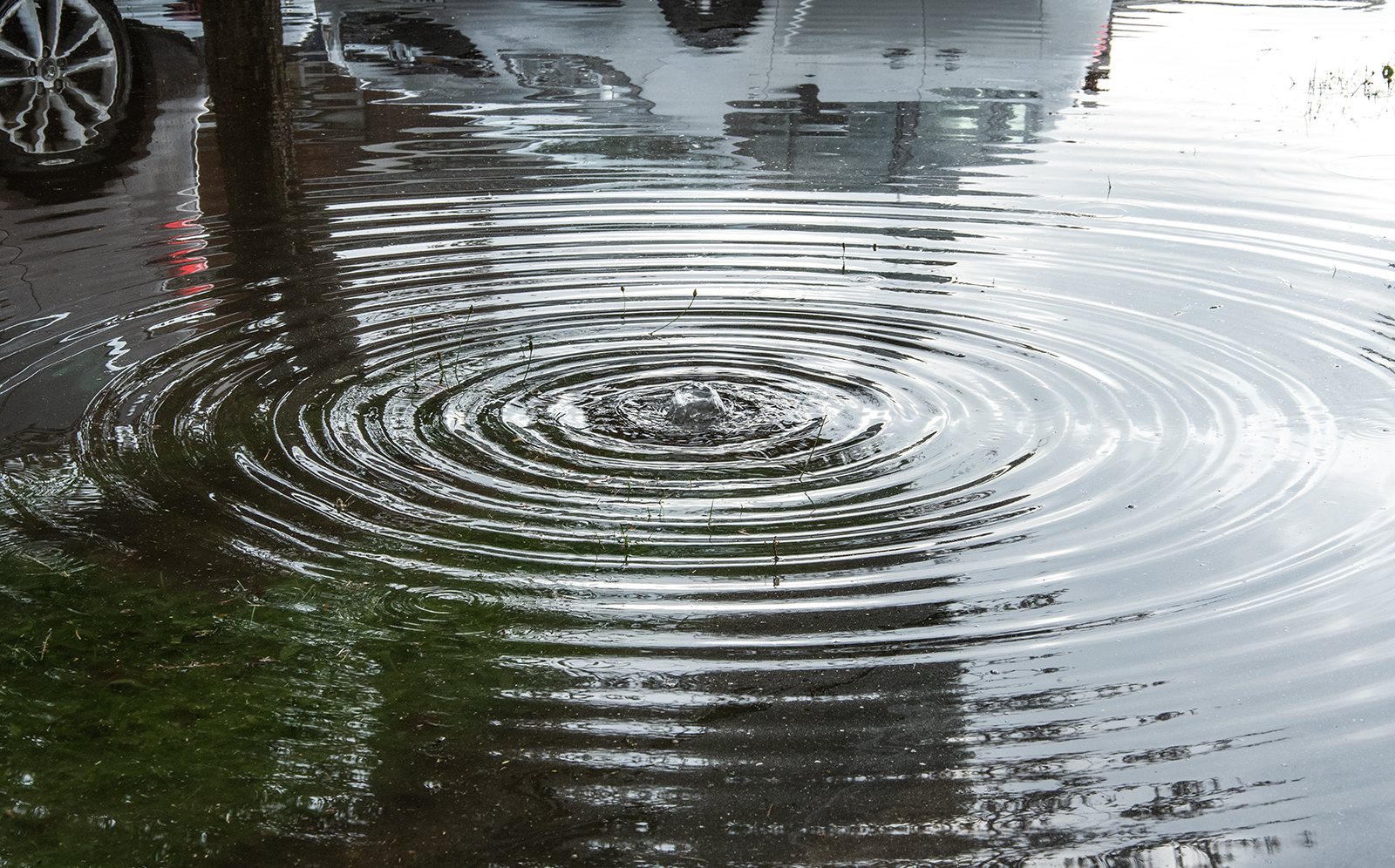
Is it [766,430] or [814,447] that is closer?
[814,447]

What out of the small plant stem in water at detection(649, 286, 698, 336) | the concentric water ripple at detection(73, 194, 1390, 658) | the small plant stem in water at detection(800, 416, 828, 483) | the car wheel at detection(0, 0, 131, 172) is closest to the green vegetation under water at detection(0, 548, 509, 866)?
the concentric water ripple at detection(73, 194, 1390, 658)

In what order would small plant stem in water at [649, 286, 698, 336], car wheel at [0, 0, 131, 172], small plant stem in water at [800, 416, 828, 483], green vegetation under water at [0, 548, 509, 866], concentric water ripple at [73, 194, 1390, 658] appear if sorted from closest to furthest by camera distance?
green vegetation under water at [0, 548, 509, 866]
concentric water ripple at [73, 194, 1390, 658]
small plant stem in water at [800, 416, 828, 483]
small plant stem in water at [649, 286, 698, 336]
car wheel at [0, 0, 131, 172]

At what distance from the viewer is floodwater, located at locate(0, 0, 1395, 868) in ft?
9.50

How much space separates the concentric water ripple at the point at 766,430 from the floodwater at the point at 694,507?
0.08 feet

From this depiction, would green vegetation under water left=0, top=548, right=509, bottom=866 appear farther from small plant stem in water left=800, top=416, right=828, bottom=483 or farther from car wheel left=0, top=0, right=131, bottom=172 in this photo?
car wheel left=0, top=0, right=131, bottom=172

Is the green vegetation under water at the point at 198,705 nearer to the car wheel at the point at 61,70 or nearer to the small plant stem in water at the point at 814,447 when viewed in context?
the small plant stem in water at the point at 814,447

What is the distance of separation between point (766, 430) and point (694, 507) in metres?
0.71

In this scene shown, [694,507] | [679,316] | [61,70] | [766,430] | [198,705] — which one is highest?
[61,70]

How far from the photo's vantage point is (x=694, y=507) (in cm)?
415

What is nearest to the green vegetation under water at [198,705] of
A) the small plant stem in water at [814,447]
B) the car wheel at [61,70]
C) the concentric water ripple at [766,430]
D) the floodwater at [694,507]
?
the floodwater at [694,507]

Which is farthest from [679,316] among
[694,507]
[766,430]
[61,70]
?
[61,70]

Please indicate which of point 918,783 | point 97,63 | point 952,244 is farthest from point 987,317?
point 97,63

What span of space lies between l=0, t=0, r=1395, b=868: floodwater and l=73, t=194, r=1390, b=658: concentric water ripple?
2 cm

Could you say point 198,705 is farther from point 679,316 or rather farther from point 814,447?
point 679,316
